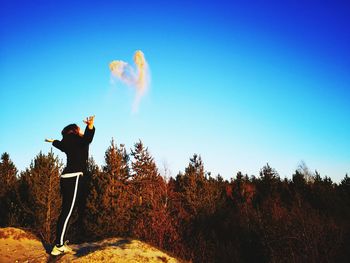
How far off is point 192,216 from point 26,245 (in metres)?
20.2

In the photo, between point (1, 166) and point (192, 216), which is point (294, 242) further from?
point (1, 166)

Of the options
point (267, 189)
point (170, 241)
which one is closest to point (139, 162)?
point (170, 241)

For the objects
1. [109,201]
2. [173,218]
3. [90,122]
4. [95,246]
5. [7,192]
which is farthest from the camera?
[7,192]

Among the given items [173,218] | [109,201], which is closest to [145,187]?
[109,201]

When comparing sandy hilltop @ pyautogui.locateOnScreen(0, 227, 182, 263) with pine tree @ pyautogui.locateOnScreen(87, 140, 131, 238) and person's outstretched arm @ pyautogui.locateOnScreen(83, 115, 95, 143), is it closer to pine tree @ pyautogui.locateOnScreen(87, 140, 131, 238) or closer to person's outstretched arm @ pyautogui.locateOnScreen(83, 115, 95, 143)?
person's outstretched arm @ pyautogui.locateOnScreen(83, 115, 95, 143)

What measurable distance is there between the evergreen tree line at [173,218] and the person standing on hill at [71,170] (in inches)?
245

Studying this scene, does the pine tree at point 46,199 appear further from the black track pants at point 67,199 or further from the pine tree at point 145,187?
the black track pants at point 67,199

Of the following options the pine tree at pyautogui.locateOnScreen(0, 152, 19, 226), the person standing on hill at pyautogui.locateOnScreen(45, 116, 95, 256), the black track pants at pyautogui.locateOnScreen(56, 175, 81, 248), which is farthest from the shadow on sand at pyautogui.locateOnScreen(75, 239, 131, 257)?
the pine tree at pyautogui.locateOnScreen(0, 152, 19, 226)

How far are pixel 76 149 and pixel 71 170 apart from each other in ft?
1.47

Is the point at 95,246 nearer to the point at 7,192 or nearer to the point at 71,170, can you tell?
the point at 71,170

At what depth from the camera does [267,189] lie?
122 feet

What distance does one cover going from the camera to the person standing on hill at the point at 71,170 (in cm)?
516

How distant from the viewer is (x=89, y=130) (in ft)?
16.9

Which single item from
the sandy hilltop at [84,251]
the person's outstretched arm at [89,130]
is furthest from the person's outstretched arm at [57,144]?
the sandy hilltop at [84,251]
